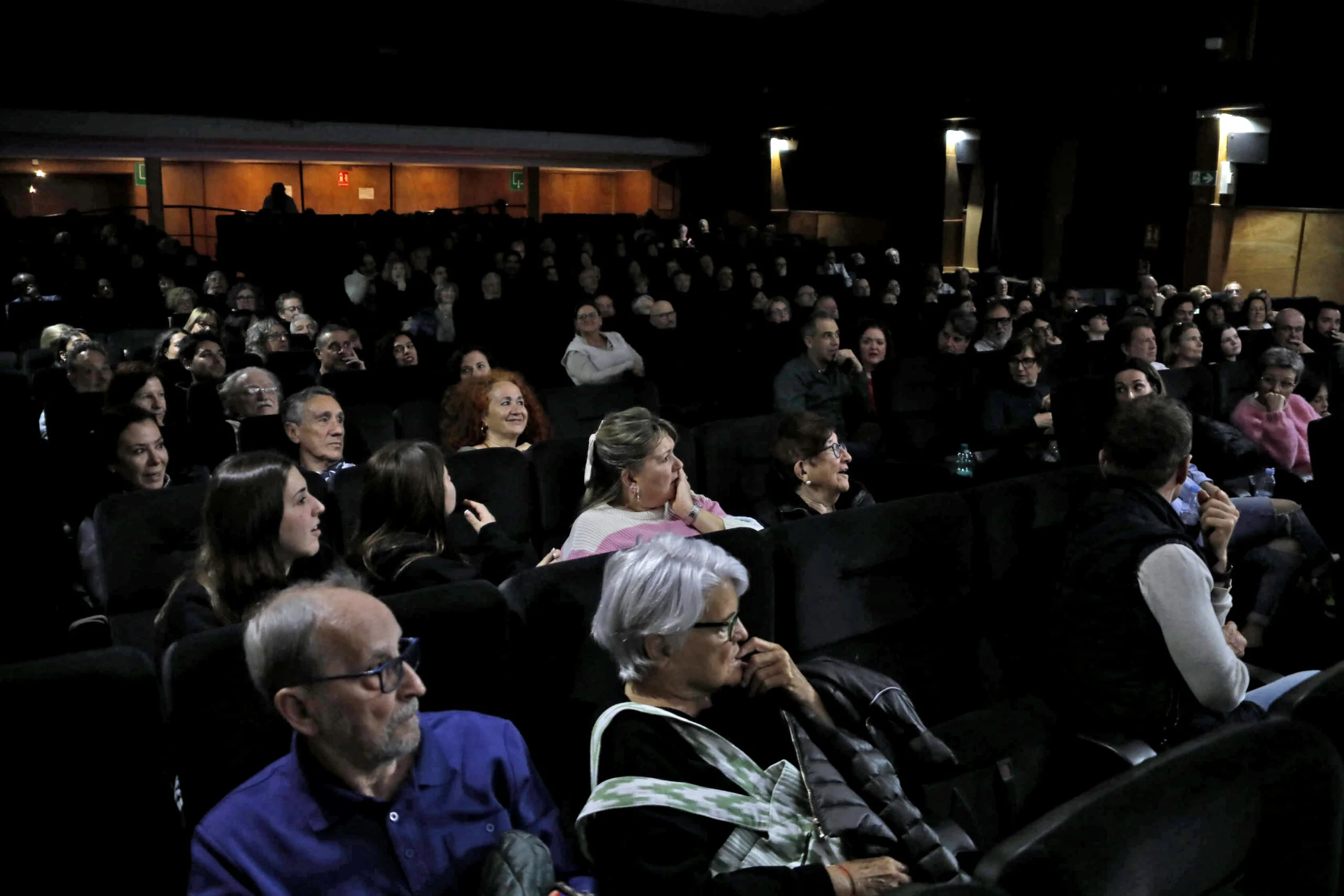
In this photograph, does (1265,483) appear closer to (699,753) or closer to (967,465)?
(967,465)

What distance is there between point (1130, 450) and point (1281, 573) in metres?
1.78

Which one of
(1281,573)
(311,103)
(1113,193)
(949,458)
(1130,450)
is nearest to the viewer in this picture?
(1130,450)

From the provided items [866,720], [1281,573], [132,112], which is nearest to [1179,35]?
[1281,573]

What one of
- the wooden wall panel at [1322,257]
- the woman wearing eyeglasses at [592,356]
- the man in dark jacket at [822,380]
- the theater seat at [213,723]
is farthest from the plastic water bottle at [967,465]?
the wooden wall panel at [1322,257]

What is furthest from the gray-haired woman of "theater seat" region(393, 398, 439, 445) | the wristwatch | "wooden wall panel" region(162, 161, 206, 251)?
"wooden wall panel" region(162, 161, 206, 251)

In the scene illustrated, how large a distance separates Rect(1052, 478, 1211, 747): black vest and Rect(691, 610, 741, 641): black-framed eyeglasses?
2.81 feet

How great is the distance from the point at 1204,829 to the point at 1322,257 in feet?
41.5

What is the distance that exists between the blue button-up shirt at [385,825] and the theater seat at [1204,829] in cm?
78

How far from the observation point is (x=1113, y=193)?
13.2 metres

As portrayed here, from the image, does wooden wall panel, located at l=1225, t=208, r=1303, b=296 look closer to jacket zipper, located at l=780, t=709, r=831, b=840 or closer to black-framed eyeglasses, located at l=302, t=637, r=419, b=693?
jacket zipper, located at l=780, t=709, r=831, b=840

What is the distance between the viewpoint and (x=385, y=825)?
158 centimetres

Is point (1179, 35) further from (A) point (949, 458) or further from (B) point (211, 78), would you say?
(B) point (211, 78)

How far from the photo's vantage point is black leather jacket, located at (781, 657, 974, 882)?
1.60 m

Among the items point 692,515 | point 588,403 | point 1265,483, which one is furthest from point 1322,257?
point 692,515
